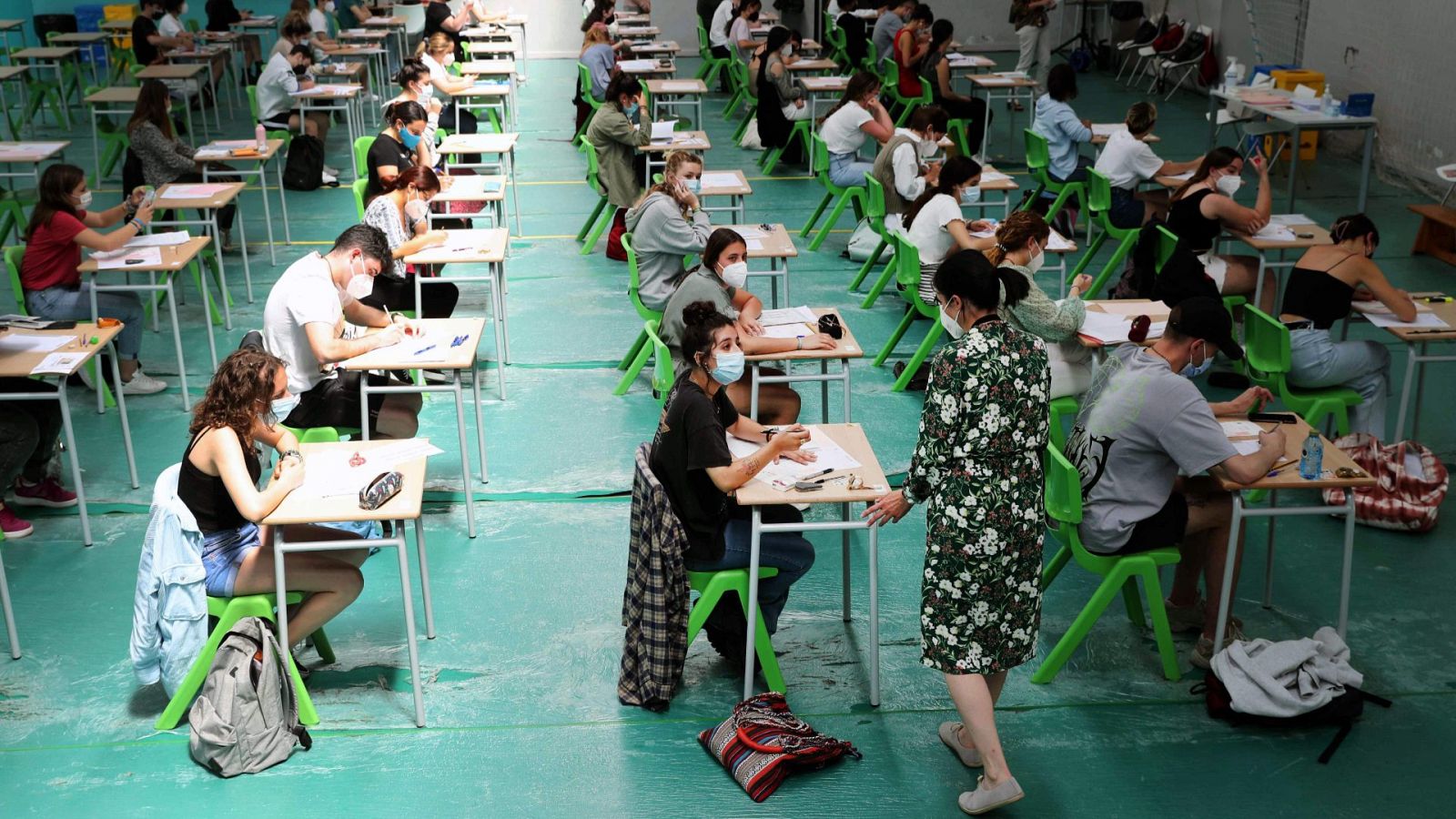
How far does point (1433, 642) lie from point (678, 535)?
9.16 ft

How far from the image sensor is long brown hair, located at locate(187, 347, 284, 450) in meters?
4.10

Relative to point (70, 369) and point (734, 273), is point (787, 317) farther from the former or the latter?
point (70, 369)

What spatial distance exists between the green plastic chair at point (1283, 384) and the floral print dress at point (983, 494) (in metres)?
2.44

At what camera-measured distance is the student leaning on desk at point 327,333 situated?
5.28 metres

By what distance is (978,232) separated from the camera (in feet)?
23.1

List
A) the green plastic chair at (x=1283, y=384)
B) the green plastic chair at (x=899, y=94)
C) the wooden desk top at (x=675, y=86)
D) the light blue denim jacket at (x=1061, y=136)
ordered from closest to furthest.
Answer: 1. the green plastic chair at (x=1283, y=384)
2. the light blue denim jacket at (x=1061, y=136)
3. the wooden desk top at (x=675, y=86)
4. the green plastic chair at (x=899, y=94)

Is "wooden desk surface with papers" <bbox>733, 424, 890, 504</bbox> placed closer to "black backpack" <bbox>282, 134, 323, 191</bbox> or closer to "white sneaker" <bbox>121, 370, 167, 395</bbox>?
"white sneaker" <bbox>121, 370, 167, 395</bbox>

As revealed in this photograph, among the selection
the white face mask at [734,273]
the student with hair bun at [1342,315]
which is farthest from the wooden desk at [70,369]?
the student with hair bun at [1342,315]

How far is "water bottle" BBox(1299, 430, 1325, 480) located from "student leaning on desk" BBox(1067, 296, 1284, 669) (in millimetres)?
119

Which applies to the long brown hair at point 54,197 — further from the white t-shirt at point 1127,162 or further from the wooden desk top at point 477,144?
the white t-shirt at point 1127,162

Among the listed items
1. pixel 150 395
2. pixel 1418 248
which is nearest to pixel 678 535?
pixel 150 395

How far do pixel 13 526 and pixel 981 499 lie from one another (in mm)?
4166

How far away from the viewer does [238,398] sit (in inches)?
161

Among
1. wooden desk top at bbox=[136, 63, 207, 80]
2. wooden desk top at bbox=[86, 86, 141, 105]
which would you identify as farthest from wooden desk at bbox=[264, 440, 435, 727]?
wooden desk top at bbox=[136, 63, 207, 80]
